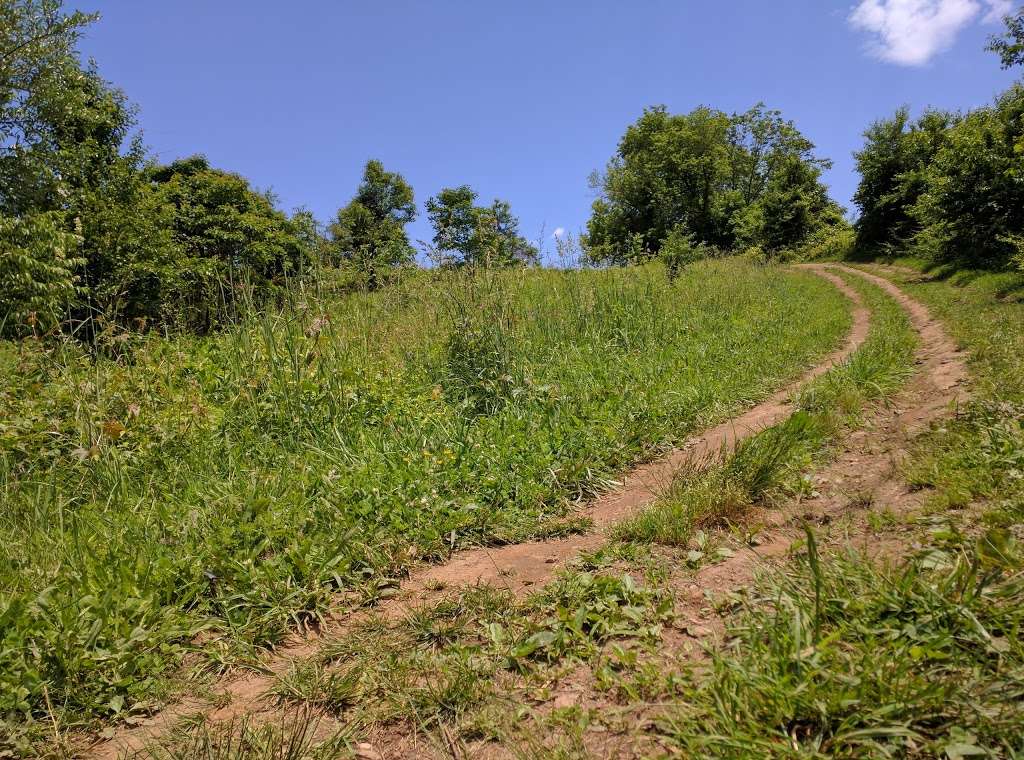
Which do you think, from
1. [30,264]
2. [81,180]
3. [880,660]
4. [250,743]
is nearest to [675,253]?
[30,264]

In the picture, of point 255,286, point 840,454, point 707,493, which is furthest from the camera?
point 255,286

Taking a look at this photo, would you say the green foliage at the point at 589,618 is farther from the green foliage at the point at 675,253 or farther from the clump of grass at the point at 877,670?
the green foliage at the point at 675,253

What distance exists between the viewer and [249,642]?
2.51 meters

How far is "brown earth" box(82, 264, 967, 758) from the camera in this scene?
2.09 meters

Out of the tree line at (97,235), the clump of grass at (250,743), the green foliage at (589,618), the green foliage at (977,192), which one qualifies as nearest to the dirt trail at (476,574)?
the clump of grass at (250,743)

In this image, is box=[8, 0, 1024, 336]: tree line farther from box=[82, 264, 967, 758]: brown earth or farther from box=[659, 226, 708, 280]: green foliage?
box=[82, 264, 967, 758]: brown earth

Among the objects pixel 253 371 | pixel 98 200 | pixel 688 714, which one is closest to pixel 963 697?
pixel 688 714

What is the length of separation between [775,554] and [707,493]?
2.11 feet

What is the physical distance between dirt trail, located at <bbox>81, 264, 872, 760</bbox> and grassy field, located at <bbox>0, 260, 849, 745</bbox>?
127 mm

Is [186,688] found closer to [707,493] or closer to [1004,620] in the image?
[707,493]

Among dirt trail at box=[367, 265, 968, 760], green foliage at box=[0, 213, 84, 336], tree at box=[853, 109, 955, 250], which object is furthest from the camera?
tree at box=[853, 109, 955, 250]

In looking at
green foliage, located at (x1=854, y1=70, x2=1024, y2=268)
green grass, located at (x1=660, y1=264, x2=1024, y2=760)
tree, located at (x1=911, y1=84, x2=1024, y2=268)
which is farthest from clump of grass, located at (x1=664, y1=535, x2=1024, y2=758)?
tree, located at (x1=911, y1=84, x2=1024, y2=268)

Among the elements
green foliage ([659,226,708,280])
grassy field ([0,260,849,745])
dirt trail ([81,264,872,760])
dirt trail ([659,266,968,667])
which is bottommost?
dirt trail ([81,264,872,760])

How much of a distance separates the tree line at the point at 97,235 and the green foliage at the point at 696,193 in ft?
109
